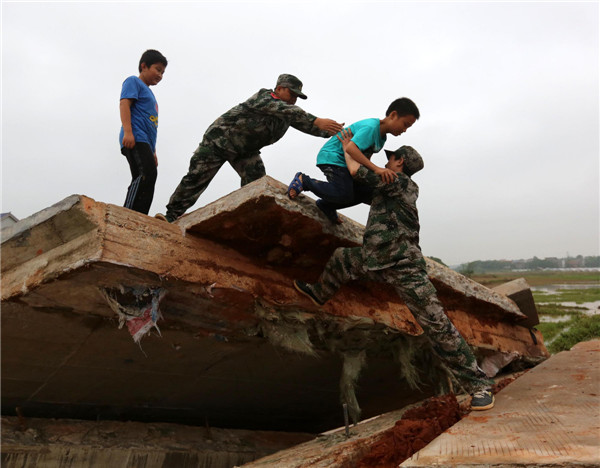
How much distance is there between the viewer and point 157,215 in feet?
9.90

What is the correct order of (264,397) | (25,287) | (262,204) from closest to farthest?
(25,287) < (262,204) < (264,397)

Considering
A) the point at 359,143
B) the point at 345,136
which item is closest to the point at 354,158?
Answer: the point at 359,143

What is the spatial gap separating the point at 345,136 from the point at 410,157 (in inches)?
19.0

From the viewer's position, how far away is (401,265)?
9.64 ft

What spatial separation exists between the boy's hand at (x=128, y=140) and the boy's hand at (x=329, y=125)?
134 centimetres

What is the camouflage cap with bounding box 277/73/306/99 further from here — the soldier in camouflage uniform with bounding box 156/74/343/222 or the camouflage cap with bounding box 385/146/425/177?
the camouflage cap with bounding box 385/146/425/177

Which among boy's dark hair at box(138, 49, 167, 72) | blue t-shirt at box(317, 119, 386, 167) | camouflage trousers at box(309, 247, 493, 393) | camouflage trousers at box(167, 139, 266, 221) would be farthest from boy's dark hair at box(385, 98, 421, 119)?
boy's dark hair at box(138, 49, 167, 72)

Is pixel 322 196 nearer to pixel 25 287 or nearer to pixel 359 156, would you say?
pixel 359 156

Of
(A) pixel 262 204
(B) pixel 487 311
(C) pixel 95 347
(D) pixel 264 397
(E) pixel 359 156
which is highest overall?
(E) pixel 359 156

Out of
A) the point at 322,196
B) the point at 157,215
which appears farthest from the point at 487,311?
the point at 157,215

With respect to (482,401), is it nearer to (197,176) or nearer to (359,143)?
(359,143)

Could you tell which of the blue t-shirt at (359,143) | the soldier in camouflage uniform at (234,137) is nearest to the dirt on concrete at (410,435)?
the blue t-shirt at (359,143)

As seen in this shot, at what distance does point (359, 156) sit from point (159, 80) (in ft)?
6.24

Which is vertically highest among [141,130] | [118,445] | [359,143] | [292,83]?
[292,83]
